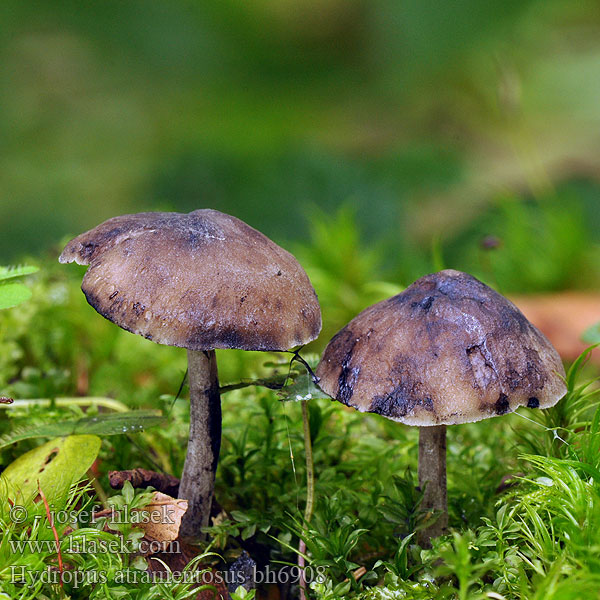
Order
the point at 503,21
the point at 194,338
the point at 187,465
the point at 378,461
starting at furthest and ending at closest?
the point at 503,21
the point at 378,461
the point at 187,465
the point at 194,338

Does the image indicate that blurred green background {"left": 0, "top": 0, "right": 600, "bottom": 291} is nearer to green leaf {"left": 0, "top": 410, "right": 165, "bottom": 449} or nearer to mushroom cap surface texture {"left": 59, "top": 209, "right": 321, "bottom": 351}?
green leaf {"left": 0, "top": 410, "right": 165, "bottom": 449}

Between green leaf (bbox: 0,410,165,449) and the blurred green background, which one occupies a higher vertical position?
the blurred green background

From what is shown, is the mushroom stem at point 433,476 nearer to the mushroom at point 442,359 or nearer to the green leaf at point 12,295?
Result: the mushroom at point 442,359

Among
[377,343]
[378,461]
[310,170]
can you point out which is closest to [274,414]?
[378,461]

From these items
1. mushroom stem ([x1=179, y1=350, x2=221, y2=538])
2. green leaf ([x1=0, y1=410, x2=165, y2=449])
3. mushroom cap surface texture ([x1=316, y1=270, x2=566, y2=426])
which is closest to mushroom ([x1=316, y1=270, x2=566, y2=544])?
mushroom cap surface texture ([x1=316, y1=270, x2=566, y2=426])

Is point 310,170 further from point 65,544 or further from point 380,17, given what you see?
point 65,544
